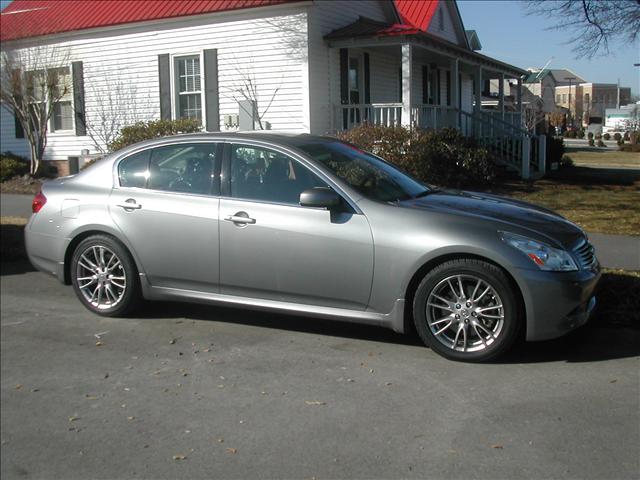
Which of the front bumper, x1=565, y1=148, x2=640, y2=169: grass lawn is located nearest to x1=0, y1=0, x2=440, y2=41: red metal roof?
x1=565, y1=148, x2=640, y2=169: grass lawn

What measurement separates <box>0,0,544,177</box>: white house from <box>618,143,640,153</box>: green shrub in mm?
5313

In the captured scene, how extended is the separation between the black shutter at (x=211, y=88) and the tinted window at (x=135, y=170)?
1184 cm

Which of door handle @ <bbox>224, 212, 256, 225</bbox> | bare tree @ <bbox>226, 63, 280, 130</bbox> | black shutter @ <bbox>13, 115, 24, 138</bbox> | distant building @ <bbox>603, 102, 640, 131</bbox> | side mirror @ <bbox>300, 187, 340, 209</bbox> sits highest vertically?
bare tree @ <bbox>226, 63, 280, 130</bbox>

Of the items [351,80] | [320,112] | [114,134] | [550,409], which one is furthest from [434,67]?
[550,409]

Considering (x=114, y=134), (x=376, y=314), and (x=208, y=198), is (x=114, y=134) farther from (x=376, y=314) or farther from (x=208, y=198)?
(x=376, y=314)

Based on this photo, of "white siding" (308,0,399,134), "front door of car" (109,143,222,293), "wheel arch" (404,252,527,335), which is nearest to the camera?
"wheel arch" (404,252,527,335)

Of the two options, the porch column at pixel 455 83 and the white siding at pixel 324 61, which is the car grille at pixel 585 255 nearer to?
the white siding at pixel 324 61

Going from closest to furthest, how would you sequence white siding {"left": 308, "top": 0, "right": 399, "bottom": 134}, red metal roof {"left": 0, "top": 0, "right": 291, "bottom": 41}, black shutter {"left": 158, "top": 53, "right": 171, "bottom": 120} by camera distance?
1. white siding {"left": 308, "top": 0, "right": 399, "bottom": 134}
2. red metal roof {"left": 0, "top": 0, "right": 291, "bottom": 41}
3. black shutter {"left": 158, "top": 53, "right": 171, "bottom": 120}

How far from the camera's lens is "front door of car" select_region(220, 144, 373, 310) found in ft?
18.2

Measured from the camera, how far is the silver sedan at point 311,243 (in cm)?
521

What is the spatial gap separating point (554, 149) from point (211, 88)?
9.38m

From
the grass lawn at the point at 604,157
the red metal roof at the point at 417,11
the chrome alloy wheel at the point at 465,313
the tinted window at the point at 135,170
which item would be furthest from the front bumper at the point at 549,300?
the red metal roof at the point at 417,11

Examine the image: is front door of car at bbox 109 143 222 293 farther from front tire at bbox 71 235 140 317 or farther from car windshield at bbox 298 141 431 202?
car windshield at bbox 298 141 431 202

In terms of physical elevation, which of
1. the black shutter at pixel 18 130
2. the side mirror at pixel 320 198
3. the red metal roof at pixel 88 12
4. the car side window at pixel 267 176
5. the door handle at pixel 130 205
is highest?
the red metal roof at pixel 88 12
